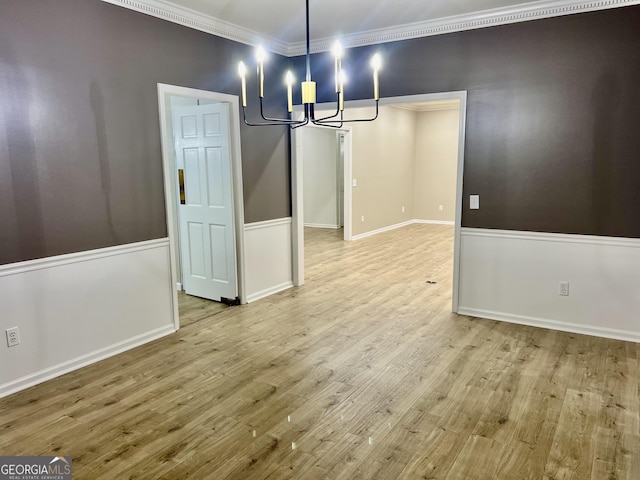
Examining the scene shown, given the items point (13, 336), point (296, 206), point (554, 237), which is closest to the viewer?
point (13, 336)

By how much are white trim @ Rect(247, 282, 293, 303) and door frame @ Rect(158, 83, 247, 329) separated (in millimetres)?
114

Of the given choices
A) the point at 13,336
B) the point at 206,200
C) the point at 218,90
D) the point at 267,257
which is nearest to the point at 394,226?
the point at 267,257

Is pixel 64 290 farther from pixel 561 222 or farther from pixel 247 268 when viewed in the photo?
pixel 561 222

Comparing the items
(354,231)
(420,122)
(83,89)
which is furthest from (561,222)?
(420,122)

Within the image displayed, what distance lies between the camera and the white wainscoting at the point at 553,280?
3738mm

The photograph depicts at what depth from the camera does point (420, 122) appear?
34.9 feet

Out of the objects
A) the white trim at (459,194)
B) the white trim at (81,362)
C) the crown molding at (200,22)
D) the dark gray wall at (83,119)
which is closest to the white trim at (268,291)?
the white trim at (81,362)

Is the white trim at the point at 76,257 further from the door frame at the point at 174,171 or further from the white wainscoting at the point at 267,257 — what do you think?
the white wainscoting at the point at 267,257

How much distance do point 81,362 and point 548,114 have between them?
171 inches

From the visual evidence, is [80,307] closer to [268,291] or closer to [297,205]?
[268,291]

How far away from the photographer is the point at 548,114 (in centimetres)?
386

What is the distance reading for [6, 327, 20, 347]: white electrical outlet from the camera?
296 cm

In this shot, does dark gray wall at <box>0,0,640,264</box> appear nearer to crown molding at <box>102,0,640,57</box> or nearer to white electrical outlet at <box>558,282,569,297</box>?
crown molding at <box>102,0,640,57</box>

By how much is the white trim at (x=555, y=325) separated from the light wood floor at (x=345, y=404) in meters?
0.12
